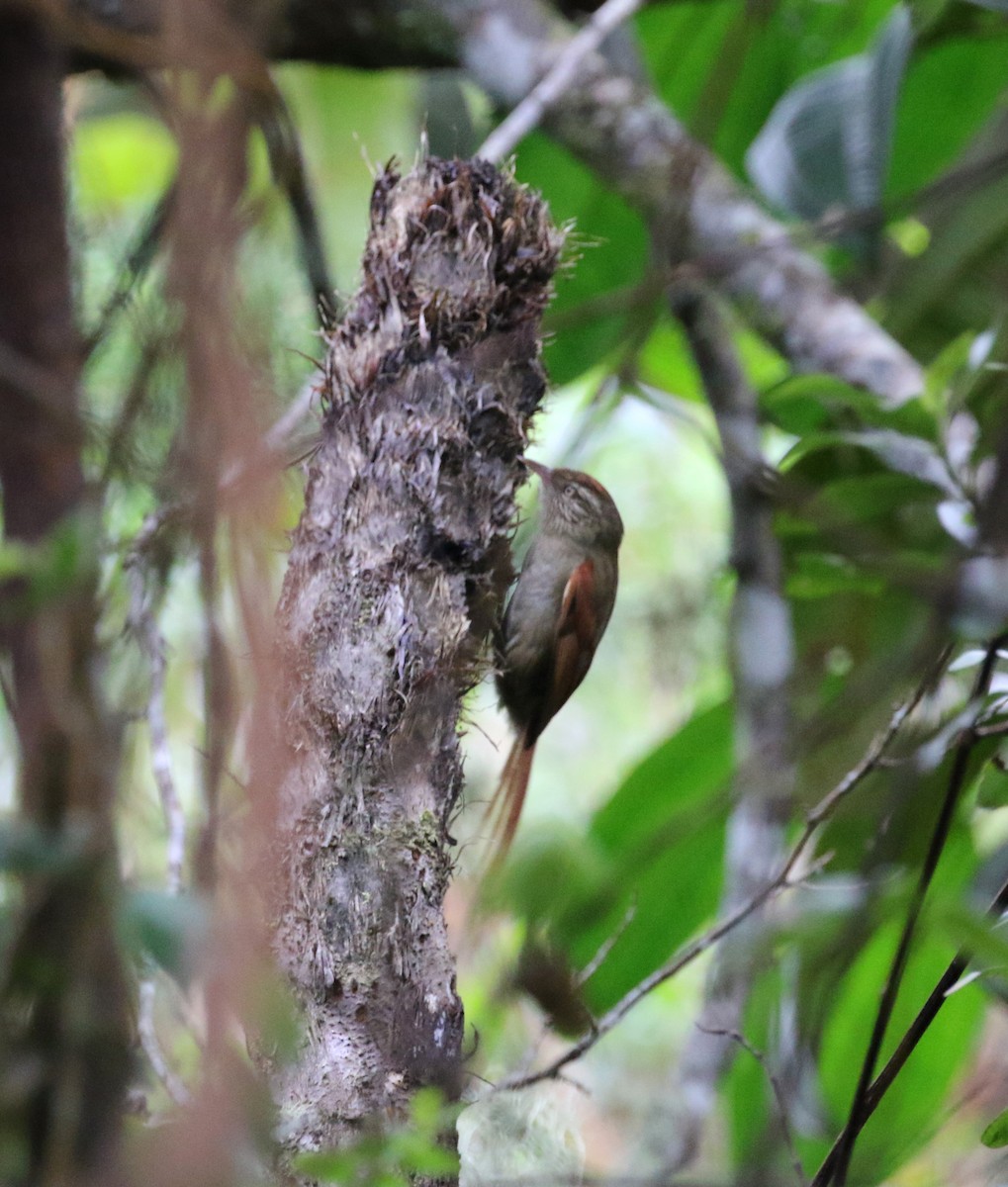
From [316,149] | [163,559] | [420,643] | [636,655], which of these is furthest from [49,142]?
[636,655]

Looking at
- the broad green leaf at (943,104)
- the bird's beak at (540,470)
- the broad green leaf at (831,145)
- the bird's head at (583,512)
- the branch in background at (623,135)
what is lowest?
the bird's head at (583,512)

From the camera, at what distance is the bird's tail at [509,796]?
7.59 ft

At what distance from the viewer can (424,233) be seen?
5.44ft

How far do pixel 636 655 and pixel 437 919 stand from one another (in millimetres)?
4046

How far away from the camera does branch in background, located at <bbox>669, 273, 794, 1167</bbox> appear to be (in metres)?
2.21

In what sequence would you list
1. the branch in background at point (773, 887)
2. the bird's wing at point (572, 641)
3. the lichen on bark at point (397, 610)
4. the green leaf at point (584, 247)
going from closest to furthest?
the lichen on bark at point (397, 610) → the branch in background at point (773, 887) → the bird's wing at point (572, 641) → the green leaf at point (584, 247)

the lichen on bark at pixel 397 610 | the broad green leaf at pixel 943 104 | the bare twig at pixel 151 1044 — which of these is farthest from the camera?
the broad green leaf at pixel 943 104

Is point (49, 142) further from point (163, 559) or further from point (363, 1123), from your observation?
point (363, 1123)

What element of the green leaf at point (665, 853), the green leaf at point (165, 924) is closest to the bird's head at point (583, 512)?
the green leaf at point (665, 853)

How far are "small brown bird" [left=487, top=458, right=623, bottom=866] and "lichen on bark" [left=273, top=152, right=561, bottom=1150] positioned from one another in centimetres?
73

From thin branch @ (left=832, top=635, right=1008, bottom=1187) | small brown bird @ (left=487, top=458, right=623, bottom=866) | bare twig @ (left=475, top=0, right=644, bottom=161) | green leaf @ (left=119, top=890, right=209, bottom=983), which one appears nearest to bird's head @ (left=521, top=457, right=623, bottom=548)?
small brown bird @ (left=487, top=458, right=623, bottom=866)

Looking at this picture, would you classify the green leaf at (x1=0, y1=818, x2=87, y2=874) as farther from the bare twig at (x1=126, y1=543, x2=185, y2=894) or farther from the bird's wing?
the bird's wing

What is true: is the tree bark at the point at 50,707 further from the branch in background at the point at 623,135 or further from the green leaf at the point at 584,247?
the green leaf at the point at 584,247

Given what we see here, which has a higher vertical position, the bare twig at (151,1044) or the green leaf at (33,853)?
the green leaf at (33,853)
